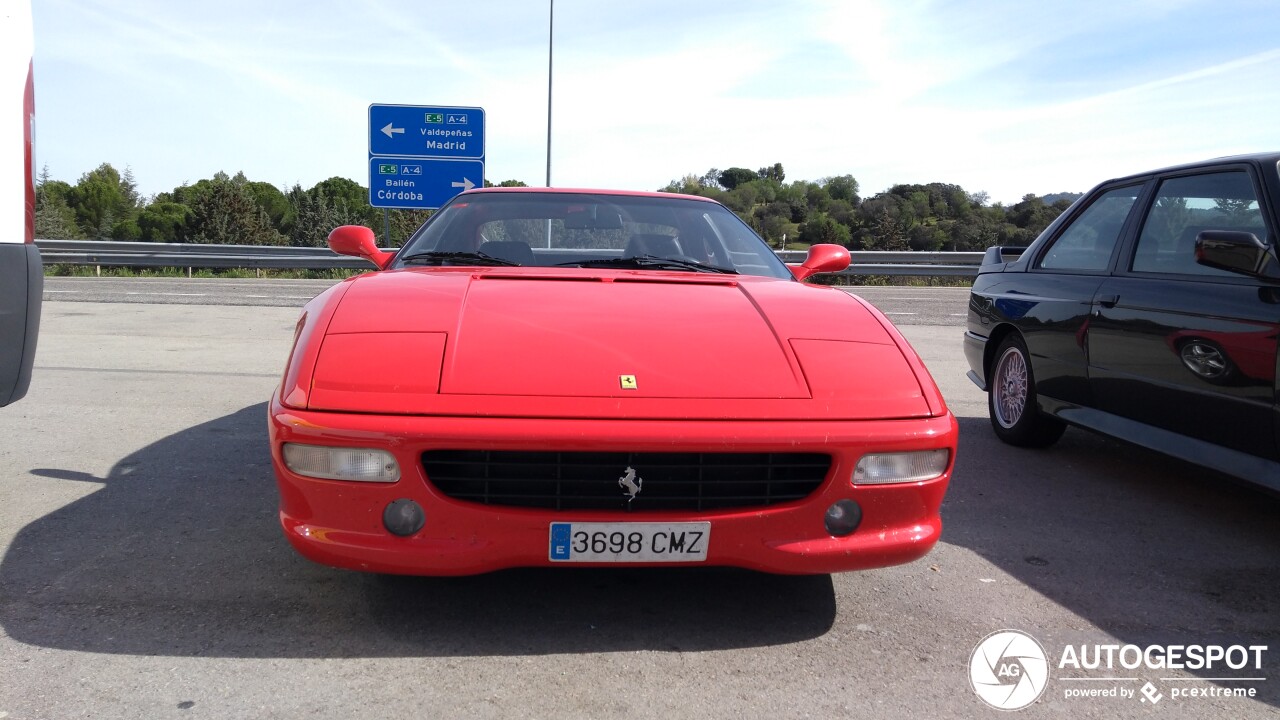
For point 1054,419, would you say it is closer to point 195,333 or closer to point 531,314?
point 531,314

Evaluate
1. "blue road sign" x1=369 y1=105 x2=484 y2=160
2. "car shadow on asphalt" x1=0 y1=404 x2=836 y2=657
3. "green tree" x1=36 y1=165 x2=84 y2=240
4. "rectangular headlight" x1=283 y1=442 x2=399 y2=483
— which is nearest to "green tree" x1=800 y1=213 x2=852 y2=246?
"blue road sign" x1=369 y1=105 x2=484 y2=160

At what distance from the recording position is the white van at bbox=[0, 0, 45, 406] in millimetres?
3135

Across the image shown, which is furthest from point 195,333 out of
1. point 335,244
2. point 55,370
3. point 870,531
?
point 870,531

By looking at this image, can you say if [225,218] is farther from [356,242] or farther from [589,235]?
[589,235]

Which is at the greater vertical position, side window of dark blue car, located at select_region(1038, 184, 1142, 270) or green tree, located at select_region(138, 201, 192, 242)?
side window of dark blue car, located at select_region(1038, 184, 1142, 270)

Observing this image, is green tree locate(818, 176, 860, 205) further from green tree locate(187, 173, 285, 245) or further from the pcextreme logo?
the pcextreme logo

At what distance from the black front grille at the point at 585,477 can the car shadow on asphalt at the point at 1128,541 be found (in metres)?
1.06

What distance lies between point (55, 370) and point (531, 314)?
5.62m

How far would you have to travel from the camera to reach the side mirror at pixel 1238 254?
137 inches

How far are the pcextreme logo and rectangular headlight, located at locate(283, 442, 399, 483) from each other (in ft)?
5.13

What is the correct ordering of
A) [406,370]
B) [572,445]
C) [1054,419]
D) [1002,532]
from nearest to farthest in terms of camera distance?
1. [572,445]
2. [406,370]
3. [1002,532]
4. [1054,419]

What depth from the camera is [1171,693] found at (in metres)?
2.44

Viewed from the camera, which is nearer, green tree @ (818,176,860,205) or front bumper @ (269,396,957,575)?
front bumper @ (269,396,957,575)

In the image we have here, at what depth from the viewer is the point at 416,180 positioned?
15.4 m
